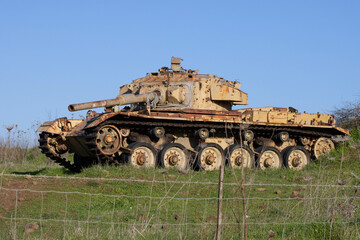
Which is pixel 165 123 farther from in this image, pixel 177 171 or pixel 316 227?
pixel 316 227

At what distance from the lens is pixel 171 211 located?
35.4 ft

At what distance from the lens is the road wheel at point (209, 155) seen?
689 inches

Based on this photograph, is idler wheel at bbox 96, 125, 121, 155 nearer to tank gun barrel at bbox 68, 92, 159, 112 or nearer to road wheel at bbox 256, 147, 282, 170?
tank gun barrel at bbox 68, 92, 159, 112

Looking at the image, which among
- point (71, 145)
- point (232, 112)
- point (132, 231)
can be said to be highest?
point (232, 112)

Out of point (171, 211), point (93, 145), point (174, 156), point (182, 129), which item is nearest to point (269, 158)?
point (182, 129)

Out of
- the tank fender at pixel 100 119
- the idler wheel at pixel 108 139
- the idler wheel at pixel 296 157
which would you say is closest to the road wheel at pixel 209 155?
the idler wheel at pixel 296 157

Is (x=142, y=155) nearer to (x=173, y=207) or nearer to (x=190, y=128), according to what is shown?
(x=190, y=128)

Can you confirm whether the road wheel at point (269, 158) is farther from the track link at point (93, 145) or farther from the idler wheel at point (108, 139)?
the track link at point (93, 145)

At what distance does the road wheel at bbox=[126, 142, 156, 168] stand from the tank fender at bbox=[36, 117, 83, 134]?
82.5 inches

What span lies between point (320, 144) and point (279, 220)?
459 inches

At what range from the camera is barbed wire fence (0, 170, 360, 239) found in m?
7.55

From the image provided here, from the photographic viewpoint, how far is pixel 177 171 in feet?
52.2

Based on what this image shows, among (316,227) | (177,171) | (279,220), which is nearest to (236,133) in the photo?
(177,171)

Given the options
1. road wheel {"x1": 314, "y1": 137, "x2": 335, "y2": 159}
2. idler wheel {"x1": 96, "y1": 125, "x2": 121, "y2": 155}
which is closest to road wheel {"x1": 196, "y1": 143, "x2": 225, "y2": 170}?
idler wheel {"x1": 96, "y1": 125, "x2": 121, "y2": 155}
